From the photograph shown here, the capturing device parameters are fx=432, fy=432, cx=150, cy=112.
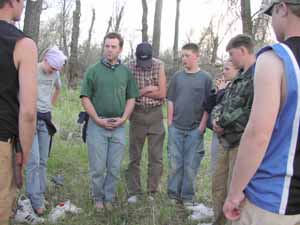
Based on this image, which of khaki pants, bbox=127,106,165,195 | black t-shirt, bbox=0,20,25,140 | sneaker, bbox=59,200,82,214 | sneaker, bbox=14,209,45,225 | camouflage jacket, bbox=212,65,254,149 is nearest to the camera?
black t-shirt, bbox=0,20,25,140

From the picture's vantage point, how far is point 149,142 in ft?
18.2

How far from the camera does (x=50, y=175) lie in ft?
20.3

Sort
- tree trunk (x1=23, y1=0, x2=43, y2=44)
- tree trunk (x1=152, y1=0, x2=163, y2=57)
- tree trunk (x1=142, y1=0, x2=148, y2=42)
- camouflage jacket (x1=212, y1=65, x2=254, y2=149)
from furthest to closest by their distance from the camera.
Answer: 1. tree trunk (x1=142, y1=0, x2=148, y2=42)
2. tree trunk (x1=152, y1=0, x2=163, y2=57)
3. tree trunk (x1=23, y1=0, x2=43, y2=44)
4. camouflage jacket (x1=212, y1=65, x2=254, y2=149)

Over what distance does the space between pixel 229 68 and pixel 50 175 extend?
3.07 meters

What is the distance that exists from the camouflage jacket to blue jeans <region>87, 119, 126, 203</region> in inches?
57.2

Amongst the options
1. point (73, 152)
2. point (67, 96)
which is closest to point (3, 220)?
point (73, 152)

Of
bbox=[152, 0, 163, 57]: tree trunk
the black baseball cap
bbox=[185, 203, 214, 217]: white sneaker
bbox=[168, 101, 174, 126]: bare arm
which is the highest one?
bbox=[152, 0, 163, 57]: tree trunk

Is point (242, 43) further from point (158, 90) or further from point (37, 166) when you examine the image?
point (37, 166)

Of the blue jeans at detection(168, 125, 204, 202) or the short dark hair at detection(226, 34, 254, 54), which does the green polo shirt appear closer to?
the blue jeans at detection(168, 125, 204, 202)

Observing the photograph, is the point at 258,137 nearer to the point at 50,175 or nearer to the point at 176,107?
the point at 176,107

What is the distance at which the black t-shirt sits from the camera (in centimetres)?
253

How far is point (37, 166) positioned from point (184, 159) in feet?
5.95

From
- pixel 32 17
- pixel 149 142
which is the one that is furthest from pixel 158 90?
pixel 32 17

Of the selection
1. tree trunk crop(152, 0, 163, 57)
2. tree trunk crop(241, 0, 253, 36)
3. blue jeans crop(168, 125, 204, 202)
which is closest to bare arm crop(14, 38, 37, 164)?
blue jeans crop(168, 125, 204, 202)
